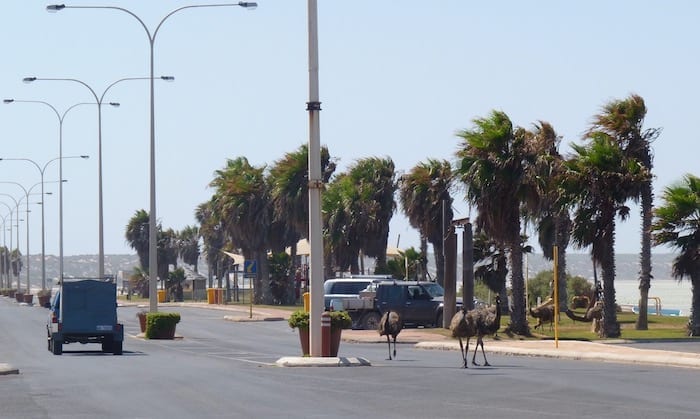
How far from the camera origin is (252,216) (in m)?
85.8

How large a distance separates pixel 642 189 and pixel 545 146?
155 inches

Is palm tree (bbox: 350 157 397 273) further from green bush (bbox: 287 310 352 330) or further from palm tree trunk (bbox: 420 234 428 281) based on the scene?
green bush (bbox: 287 310 352 330)

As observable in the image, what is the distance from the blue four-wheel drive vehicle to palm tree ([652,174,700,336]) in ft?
55.6

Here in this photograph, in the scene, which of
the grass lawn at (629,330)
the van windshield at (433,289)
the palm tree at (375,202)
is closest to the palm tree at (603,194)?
the grass lawn at (629,330)

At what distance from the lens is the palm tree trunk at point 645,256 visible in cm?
4388

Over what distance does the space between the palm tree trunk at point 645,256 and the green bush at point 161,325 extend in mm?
16161

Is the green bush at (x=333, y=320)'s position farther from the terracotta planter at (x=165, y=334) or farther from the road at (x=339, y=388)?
the terracotta planter at (x=165, y=334)

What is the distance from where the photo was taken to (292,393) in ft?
71.9

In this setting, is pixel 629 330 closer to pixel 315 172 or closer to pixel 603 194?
pixel 603 194

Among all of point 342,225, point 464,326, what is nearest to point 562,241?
point 342,225

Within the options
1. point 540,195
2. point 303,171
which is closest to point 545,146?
point 540,195

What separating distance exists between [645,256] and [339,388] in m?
24.9

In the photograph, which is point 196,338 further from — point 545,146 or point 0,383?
point 0,383

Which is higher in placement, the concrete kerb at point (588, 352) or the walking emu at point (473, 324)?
the walking emu at point (473, 324)
